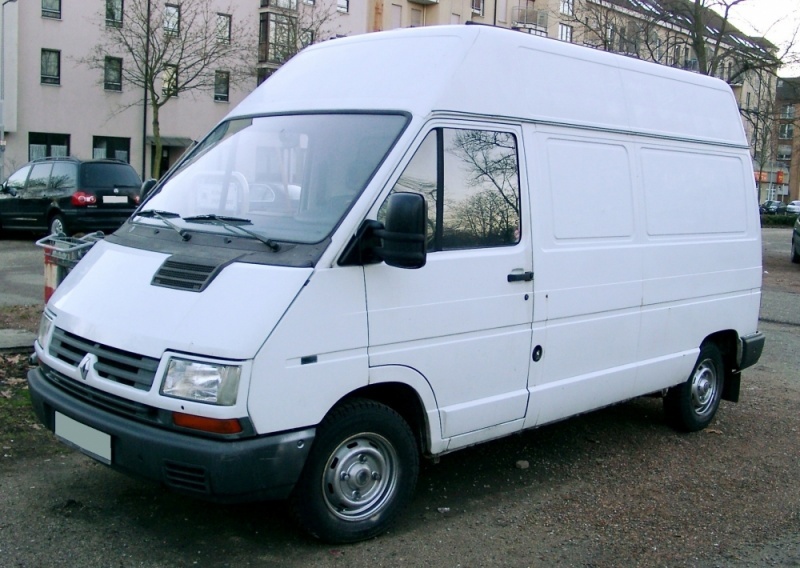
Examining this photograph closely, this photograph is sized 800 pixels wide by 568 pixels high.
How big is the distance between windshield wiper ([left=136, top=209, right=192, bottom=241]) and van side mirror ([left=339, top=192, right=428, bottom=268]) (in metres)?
0.97

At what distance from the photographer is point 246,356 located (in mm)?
3928

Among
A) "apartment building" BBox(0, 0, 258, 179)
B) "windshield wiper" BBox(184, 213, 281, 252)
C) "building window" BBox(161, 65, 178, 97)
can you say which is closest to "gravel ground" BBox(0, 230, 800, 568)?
"windshield wiper" BBox(184, 213, 281, 252)

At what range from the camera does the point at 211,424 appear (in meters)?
3.98

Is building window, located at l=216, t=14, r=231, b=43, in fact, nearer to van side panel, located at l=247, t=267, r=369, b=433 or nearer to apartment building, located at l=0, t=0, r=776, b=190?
apartment building, located at l=0, t=0, r=776, b=190

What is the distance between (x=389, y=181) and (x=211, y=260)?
0.98 metres

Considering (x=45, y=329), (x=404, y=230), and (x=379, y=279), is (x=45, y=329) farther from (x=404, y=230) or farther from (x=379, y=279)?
(x=404, y=230)

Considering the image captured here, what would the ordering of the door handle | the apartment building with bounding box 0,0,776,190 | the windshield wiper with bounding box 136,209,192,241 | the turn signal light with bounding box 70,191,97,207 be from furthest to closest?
the apartment building with bounding box 0,0,776,190
the turn signal light with bounding box 70,191,97,207
the door handle
the windshield wiper with bounding box 136,209,192,241

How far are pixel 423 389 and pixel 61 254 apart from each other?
338cm

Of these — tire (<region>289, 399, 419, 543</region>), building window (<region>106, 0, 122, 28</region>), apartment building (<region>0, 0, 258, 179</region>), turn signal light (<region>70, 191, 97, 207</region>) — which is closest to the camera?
tire (<region>289, 399, 419, 543</region>)

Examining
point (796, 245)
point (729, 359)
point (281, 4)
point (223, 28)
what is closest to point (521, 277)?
point (729, 359)

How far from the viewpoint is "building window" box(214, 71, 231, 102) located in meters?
43.2

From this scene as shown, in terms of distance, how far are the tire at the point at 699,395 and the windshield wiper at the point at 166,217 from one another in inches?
161

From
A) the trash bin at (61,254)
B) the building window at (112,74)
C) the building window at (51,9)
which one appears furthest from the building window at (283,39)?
the trash bin at (61,254)

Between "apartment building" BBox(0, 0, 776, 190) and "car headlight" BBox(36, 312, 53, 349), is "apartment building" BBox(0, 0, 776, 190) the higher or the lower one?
the higher one
